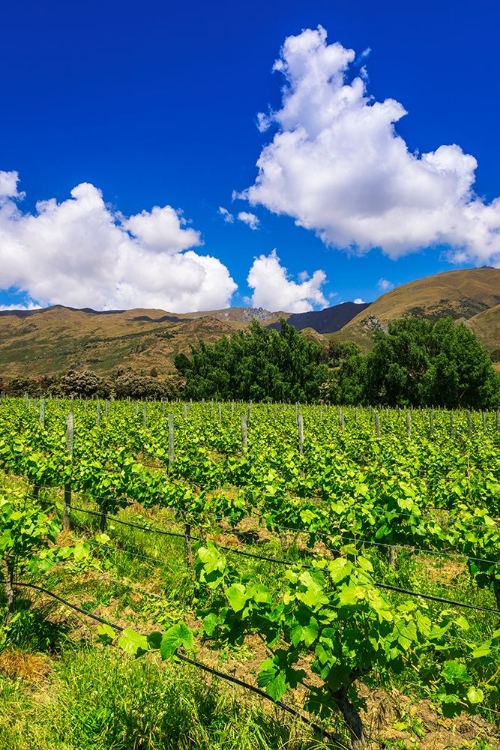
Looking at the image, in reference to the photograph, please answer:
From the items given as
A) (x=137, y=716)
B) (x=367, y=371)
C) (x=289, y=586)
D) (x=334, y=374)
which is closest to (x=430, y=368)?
(x=367, y=371)

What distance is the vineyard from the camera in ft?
8.23

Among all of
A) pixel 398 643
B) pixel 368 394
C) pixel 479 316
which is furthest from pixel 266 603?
pixel 479 316

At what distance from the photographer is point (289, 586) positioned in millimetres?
2867

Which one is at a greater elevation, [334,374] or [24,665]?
[334,374]

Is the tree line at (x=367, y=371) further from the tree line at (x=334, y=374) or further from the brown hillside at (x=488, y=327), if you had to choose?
the brown hillside at (x=488, y=327)

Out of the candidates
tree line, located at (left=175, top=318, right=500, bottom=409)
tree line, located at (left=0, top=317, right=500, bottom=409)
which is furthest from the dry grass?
tree line, located at (left=0, top=317, right=500, bottom=409)

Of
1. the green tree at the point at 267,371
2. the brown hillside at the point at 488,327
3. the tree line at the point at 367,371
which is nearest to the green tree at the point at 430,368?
the tree line at the point at 367,371

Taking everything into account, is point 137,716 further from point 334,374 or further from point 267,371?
point 334,374

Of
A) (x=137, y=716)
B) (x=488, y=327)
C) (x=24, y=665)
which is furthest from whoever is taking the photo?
(x=488, y=327)

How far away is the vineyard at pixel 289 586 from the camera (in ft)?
8.23

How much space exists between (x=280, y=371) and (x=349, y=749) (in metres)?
50.0

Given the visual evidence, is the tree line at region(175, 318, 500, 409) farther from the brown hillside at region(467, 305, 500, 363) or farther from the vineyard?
the brown hillside at region(467, 305, 500, 363)

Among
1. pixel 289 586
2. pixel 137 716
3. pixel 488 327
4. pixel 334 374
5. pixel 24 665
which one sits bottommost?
pixel 24 665

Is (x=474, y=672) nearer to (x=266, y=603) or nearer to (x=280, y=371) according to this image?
(x=266, y=603)
